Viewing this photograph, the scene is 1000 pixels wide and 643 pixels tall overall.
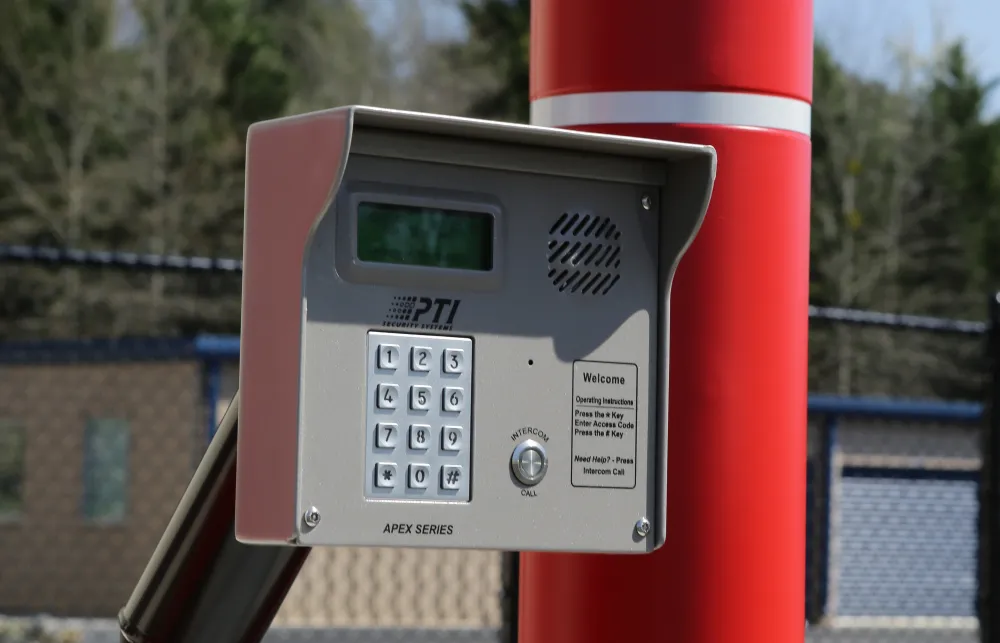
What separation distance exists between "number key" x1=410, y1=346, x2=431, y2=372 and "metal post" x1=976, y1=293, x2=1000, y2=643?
7.99 feet

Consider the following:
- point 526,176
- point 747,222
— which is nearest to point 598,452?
point 526,176

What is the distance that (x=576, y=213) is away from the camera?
5.04 ft

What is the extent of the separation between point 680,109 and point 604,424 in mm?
388

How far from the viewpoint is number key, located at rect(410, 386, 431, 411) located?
1.39m

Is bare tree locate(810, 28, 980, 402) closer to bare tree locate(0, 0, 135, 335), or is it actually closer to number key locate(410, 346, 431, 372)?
bare tree locate(0, 0, 135, 335)

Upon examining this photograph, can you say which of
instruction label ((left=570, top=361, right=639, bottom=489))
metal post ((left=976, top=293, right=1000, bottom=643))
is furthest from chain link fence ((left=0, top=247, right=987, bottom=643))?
instruction label ((left=570, top=361, right=639, bottom=489))

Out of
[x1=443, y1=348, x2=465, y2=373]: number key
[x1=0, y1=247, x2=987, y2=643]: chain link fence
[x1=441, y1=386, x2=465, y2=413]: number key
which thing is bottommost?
[x1=0, y1=247, x2=987, y2=643]: chain link fence

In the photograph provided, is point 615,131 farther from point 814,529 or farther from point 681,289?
point 814,529

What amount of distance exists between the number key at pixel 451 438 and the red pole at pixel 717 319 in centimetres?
37

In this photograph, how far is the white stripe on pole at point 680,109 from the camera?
1.74 m

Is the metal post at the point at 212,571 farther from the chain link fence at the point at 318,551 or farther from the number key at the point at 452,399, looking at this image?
the chain link fence at the point at 318,551

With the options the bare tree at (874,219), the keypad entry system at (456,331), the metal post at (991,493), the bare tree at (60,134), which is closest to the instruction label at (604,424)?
the keypad entry system at (456,331)

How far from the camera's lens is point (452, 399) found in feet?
4.64

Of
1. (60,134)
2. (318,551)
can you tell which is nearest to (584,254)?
(318,551)
